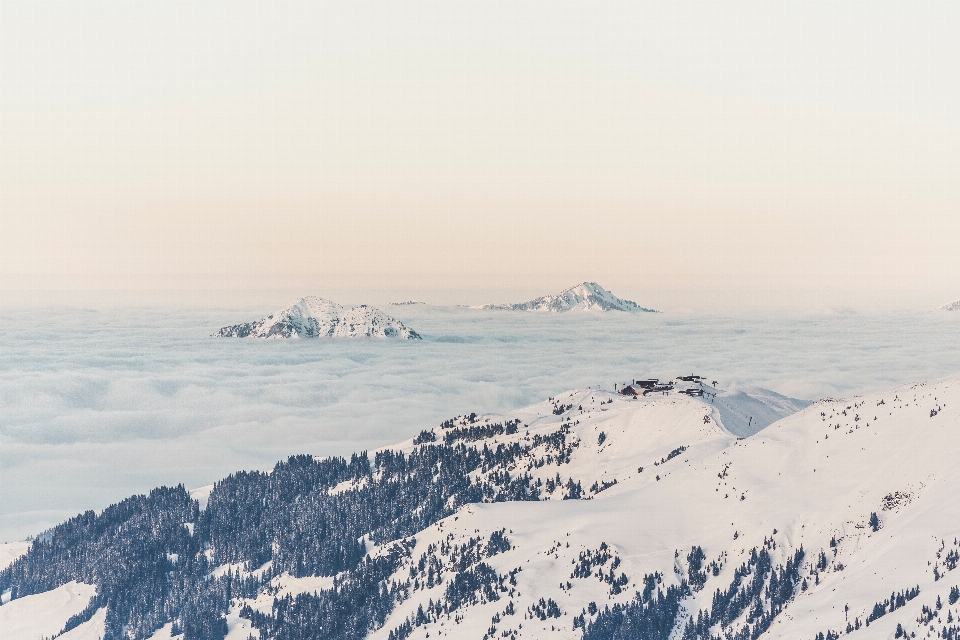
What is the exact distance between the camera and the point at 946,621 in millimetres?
186125

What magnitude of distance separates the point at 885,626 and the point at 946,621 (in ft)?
43.1

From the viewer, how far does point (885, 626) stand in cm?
19675
